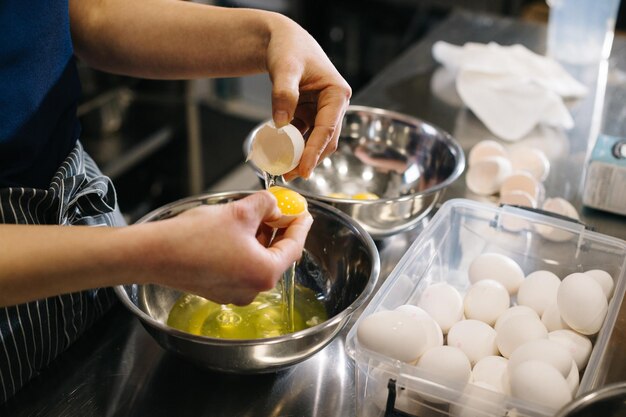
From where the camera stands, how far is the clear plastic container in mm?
846

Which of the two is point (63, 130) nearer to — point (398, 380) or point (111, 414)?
point (111, 414)

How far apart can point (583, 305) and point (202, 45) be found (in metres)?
0.74

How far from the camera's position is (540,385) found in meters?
0.83

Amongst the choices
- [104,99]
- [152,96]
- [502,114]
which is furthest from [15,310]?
[152,96]

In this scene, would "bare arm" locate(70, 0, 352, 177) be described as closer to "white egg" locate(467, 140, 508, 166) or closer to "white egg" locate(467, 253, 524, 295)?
"white egg" locate(467, 253, 524, 295)

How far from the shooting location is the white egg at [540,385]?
0.82m

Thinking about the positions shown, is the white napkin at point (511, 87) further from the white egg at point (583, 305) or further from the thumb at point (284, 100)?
the thumb at point (284, 100)

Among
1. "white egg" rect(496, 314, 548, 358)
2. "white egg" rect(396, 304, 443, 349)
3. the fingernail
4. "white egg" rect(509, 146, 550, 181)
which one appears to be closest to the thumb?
the fingernail

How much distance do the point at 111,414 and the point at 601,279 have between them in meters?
0.74

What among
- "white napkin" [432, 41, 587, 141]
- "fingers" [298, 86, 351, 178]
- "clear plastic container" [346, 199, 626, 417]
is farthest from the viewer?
"white napkin" [432, 41, 587, 141]

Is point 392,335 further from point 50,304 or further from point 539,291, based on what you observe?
point 50,304

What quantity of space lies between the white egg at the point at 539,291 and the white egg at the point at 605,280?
55 mm

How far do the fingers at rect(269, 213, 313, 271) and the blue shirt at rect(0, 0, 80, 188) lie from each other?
16.3 inches

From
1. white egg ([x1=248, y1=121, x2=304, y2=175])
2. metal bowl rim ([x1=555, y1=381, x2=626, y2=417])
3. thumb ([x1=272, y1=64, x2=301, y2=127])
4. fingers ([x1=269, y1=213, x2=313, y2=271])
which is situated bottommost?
metal bowl rim ([x1=555, y1=381, x2=626, y2=417])
